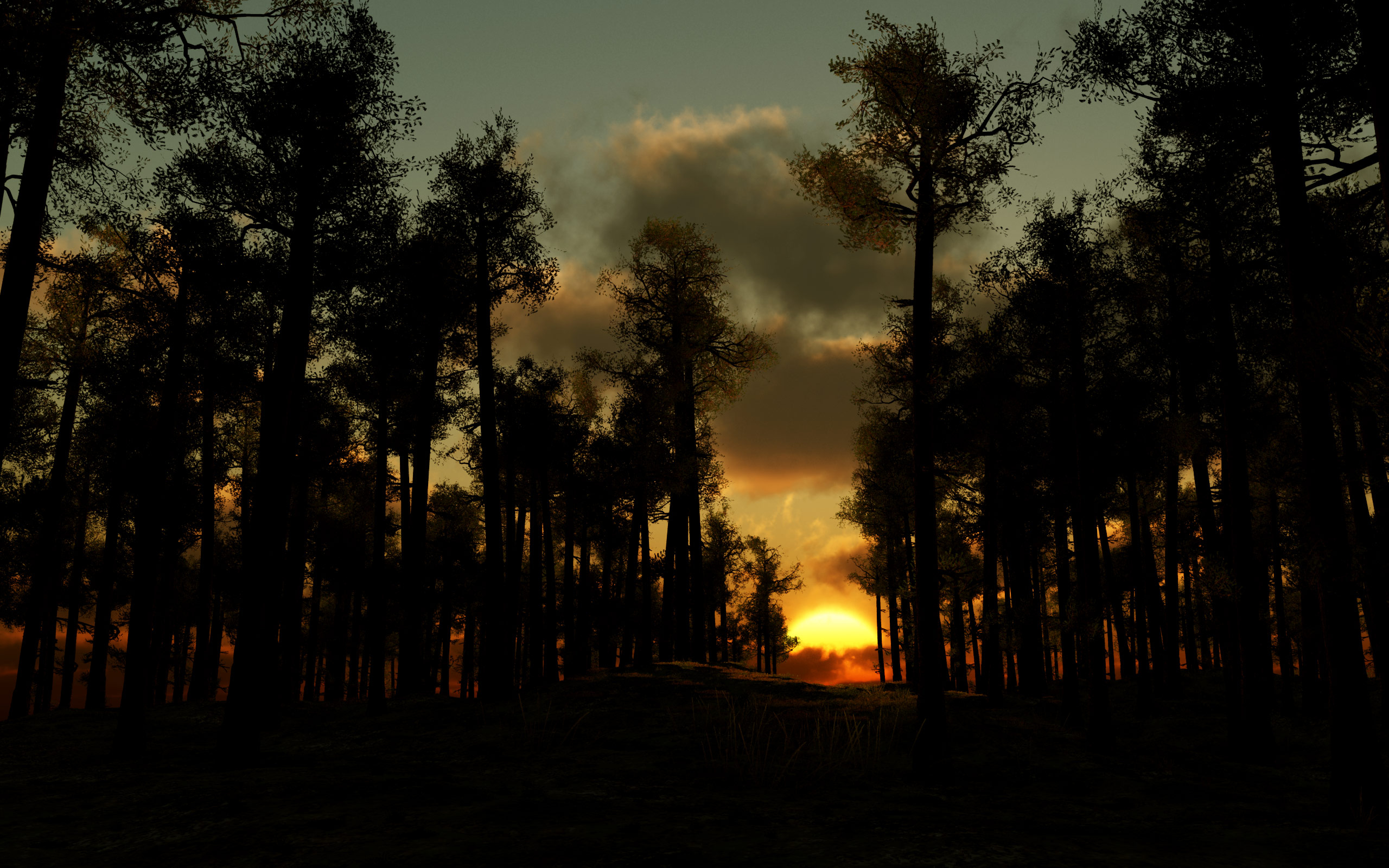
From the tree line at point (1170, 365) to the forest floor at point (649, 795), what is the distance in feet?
5.29

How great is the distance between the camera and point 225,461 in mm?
23031

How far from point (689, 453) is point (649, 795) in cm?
1657

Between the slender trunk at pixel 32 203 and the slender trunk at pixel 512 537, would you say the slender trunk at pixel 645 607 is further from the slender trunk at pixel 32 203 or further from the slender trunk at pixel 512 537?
the slender trunk at pixel 32 203

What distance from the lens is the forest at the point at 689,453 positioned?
28.3 ft

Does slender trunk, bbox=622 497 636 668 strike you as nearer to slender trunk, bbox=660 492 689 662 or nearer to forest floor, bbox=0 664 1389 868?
slender trunk, bbox=660 492 689 662

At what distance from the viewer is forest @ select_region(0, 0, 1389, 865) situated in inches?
340

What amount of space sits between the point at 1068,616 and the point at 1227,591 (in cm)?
308

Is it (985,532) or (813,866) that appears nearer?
(813,866)

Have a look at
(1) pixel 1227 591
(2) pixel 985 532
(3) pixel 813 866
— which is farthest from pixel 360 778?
(2) pixel 985 532

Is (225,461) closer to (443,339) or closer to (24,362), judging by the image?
(24,362)

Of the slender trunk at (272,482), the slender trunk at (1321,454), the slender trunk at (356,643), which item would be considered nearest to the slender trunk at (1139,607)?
the slender trunk at (1321,454)

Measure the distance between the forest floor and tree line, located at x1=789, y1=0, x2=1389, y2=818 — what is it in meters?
1.61

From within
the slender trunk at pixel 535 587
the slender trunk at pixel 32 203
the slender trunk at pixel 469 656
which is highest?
the slender trunk at pixel 32 203

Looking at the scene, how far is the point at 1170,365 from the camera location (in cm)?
1780
